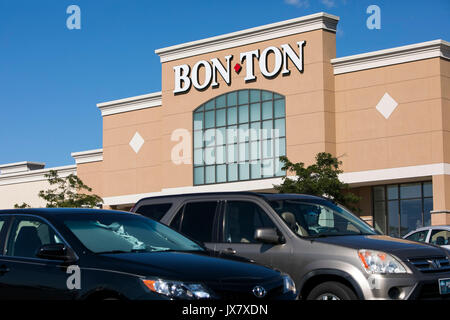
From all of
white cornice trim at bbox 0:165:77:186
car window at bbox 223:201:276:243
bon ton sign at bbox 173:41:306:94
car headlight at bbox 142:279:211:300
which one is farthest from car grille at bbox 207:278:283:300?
white cornice trim at bbox 0:165:77:186

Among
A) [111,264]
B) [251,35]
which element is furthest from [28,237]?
[251,35]

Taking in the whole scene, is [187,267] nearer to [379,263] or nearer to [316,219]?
[379,263]

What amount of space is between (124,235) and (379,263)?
9.63 feet

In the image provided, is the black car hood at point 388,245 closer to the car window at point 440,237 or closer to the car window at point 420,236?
the car window at point 440,237

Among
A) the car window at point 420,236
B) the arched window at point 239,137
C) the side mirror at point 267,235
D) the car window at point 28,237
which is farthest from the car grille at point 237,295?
the arched window at point 239,137

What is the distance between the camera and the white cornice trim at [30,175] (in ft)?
218

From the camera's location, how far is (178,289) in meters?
6.77

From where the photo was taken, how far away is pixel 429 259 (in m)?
9.35

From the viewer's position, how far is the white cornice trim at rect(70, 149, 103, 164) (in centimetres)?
6128

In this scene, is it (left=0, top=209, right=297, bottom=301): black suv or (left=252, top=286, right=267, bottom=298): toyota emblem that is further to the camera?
(left=252, top=286, right=267, bottom=298): toyota emblem

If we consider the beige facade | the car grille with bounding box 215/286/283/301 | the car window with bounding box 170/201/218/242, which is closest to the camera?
the car grille with bounding box 215/286/283/301

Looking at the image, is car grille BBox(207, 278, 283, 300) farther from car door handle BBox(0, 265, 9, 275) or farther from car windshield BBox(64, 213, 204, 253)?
car door handle BBox(0, 265, 9, 275)

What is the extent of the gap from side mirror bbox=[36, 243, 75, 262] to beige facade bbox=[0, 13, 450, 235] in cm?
3603

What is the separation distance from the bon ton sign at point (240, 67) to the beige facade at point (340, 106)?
0.13 meters
